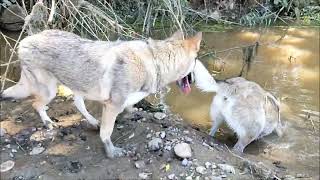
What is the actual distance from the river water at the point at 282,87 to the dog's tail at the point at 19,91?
157 centimetres

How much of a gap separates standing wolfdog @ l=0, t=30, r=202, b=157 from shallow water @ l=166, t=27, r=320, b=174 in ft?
5.23

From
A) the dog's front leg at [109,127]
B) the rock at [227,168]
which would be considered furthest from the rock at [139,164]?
the rock at [227,168]

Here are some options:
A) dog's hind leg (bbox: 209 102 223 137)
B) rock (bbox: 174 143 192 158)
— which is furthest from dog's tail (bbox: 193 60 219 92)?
rock (bbox: 174 143 192 158)

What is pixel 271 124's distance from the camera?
6227 millimetres

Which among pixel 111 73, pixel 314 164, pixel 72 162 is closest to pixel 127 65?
pixel 111 73

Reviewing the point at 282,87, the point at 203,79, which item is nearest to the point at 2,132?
the point at 203,79

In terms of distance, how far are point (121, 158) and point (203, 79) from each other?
1.40m

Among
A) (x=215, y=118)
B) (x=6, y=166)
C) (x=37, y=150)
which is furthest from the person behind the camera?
(x=215, y=118)

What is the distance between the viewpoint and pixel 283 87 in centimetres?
789

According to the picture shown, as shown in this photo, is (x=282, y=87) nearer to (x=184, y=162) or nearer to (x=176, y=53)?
(x=176, y=53)

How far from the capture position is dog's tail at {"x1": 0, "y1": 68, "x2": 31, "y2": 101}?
532cm

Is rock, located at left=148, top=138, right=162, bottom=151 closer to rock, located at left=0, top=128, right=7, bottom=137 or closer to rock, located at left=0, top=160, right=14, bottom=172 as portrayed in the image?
rock, located at left=0, top=160, right=14, bottom=172

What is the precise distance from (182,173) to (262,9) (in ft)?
23.8

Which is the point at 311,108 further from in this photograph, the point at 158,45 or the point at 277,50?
the point at 158,45
